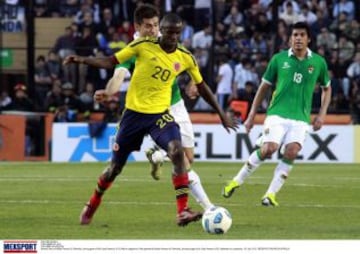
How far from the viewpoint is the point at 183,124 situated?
16.3m

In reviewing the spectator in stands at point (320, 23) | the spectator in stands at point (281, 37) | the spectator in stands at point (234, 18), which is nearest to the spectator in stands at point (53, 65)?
the spectator in stands at point (234, 18)

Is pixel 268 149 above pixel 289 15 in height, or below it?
below

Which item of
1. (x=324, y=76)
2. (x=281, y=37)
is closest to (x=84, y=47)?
(x=281, y=37)

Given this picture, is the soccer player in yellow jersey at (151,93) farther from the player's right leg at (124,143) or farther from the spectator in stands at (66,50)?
the spectator in stands at (66,50)

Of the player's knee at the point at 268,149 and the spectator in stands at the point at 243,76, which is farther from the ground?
the player's knee at the point at 268,149

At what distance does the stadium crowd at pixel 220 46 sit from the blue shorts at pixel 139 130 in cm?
1583

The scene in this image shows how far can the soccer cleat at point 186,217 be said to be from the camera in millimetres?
13594

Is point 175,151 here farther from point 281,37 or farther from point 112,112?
point 281,37

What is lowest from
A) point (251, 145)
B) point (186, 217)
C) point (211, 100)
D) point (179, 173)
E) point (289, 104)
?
point (251, 145)

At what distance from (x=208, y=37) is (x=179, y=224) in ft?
60.6

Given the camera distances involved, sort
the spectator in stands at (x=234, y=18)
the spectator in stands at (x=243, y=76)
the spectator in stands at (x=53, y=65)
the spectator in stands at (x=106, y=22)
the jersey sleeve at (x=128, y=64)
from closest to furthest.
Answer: the jersey sleeve at (x=128, y=64)
the spectator in stands at (x=243, y=76)
the spectator in stands at (x=53, y=65)
the spectator in stands at (x=234, y=18)
the spectator in stands at (x=106, y=22)

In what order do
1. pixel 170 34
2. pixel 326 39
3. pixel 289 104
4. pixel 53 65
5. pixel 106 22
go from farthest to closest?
1. pixel 106 22
2. pixel 53 65
3. pixel 326 39
4. pixel 289 104
5. pixel 170 34

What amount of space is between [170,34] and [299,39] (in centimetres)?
346

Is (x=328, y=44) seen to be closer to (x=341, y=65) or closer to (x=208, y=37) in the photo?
(x=341, y=65)
